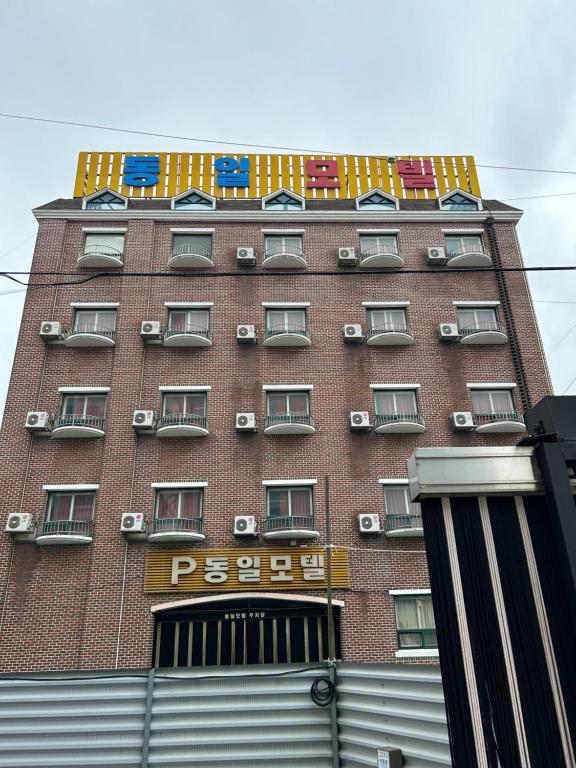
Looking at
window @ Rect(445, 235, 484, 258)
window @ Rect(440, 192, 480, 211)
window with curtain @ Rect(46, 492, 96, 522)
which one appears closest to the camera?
window with curtain @ Rect(46, 492, 96, 522)

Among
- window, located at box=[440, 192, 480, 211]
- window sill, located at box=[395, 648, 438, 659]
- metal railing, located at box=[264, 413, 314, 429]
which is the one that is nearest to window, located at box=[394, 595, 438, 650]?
window sill, located at box=[395, 648, 438, 659]

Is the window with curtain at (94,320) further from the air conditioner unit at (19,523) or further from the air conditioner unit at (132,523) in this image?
the air conditioner unit at (132,523)

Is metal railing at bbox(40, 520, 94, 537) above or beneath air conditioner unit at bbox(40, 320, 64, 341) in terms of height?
beneath

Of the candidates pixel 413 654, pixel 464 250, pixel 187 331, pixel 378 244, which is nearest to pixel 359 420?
pixel 187 331

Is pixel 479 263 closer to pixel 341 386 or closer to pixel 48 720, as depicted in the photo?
pixel 341 386

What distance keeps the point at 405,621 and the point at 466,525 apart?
629 inches

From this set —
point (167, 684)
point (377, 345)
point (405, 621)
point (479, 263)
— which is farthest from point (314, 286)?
point (167, 684)

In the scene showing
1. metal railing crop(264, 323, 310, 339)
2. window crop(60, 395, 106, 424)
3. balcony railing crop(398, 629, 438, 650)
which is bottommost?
balcony railing crop(398, 629, 438, 650)

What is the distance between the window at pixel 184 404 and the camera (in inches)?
808

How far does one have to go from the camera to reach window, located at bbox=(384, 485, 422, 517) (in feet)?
63.6

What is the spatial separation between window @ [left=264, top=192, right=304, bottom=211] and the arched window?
21.6 feet

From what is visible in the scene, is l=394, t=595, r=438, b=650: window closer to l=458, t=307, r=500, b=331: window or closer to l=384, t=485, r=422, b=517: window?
l=384, t=485, r=422, b=517: window

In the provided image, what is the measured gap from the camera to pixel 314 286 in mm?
22922

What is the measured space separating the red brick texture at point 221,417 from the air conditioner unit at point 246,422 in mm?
366
